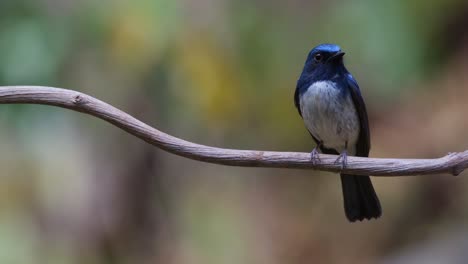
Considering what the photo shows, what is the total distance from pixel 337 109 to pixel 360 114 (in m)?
0.17

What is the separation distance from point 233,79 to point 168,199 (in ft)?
3.95

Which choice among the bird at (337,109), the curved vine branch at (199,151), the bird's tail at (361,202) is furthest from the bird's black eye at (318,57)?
the curved vine branch at (199,151)

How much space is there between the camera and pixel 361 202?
4449mm

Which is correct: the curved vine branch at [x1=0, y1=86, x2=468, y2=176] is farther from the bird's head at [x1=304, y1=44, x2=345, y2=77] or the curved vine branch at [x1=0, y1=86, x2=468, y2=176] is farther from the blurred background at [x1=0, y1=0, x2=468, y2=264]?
the blurred background at [x1=0, y1=0, x2=468, y2=264]

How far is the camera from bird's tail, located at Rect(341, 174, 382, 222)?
4.40m

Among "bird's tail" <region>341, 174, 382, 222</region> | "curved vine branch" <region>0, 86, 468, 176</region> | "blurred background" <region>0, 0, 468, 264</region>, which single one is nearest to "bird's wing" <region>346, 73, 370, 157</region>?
"bird's tail" <region>341, 174, 382, 222</region>

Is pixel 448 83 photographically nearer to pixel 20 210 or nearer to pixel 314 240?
pixel 314 240

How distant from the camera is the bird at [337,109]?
4.48 metres

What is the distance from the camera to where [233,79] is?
5941 mm

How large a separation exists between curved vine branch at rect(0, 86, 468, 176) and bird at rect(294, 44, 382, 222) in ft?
3.32

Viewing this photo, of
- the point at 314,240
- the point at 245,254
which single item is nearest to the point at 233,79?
the point at 245,254

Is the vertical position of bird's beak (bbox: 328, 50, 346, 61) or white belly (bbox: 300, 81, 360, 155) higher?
bird's beak (bbox: 328, 50, 346, 61)

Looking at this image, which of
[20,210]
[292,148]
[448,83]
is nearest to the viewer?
[20,210]

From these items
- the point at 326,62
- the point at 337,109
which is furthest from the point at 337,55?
the point at 337,109
